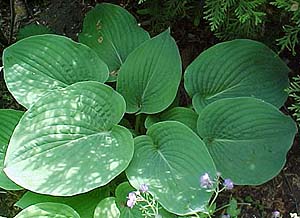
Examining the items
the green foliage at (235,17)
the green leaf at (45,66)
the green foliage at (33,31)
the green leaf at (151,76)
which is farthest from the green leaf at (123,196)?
the green foliage at (33,31)

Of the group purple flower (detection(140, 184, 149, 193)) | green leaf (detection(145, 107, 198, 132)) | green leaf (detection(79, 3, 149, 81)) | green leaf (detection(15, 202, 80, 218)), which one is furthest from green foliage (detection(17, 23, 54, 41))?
purple flower (detection(140, 184, 149, 193))

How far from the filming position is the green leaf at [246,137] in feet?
5.81

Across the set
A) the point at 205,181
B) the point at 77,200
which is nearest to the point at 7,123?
the point at 77,200

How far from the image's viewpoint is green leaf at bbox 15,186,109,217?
180 centimetres

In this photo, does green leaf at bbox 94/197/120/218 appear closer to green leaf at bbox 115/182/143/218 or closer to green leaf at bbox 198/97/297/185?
green leaf at bbox 115/182/143/218

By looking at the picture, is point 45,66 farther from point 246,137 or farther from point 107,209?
point 246,137

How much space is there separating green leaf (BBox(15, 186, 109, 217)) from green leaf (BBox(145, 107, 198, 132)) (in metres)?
0.28

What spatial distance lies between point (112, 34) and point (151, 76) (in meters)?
Result: 0.24

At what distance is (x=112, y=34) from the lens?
6.70ft

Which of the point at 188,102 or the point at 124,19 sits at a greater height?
the point at 124,19

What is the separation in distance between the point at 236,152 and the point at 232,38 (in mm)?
408

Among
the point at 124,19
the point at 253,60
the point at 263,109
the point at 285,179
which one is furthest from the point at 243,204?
the point at 124,19

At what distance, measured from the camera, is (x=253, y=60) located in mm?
1897

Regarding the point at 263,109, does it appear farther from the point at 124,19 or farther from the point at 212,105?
the point at 124,19
